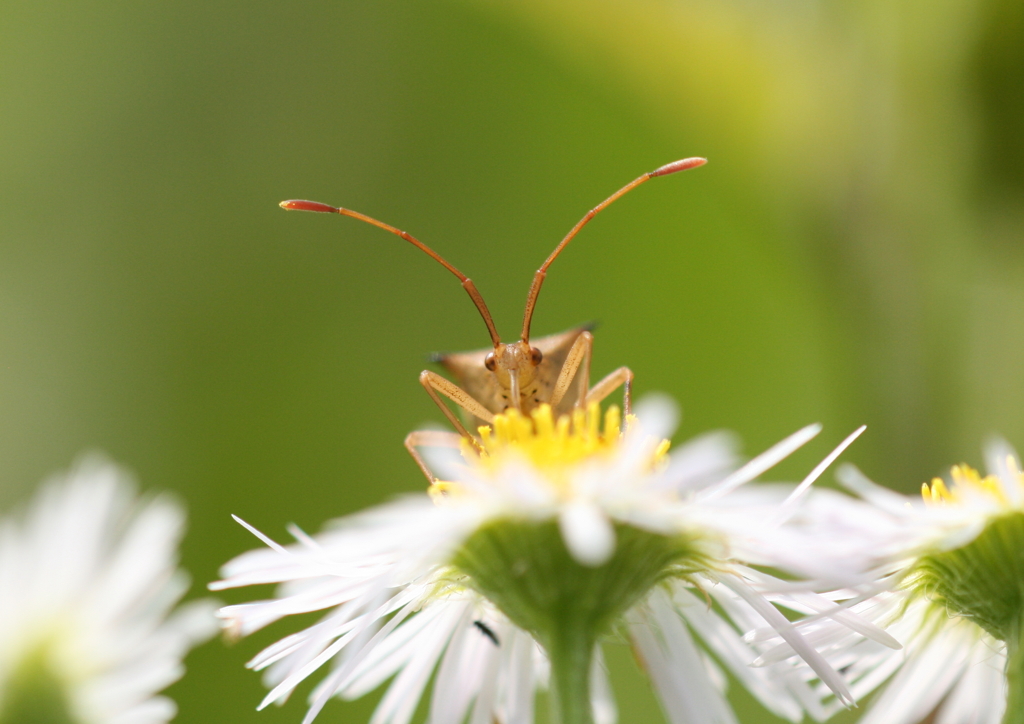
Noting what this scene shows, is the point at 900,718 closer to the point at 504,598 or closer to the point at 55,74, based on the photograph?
the point at 504,598

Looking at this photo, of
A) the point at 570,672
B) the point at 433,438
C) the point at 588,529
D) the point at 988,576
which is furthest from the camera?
the point at 433,438

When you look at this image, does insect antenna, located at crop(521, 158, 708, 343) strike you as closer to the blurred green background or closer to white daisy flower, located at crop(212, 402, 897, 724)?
white daisy flower, located at crop(212, 402, 897, 724)

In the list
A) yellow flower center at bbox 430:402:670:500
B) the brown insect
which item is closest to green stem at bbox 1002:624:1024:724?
→ yellow flower center at bbox 430:402:670:500

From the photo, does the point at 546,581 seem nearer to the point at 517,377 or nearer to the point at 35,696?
the point at 35,696

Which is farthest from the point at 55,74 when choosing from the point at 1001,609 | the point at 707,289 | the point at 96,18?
the point at 1001,609

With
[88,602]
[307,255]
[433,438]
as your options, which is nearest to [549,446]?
[88,602]
